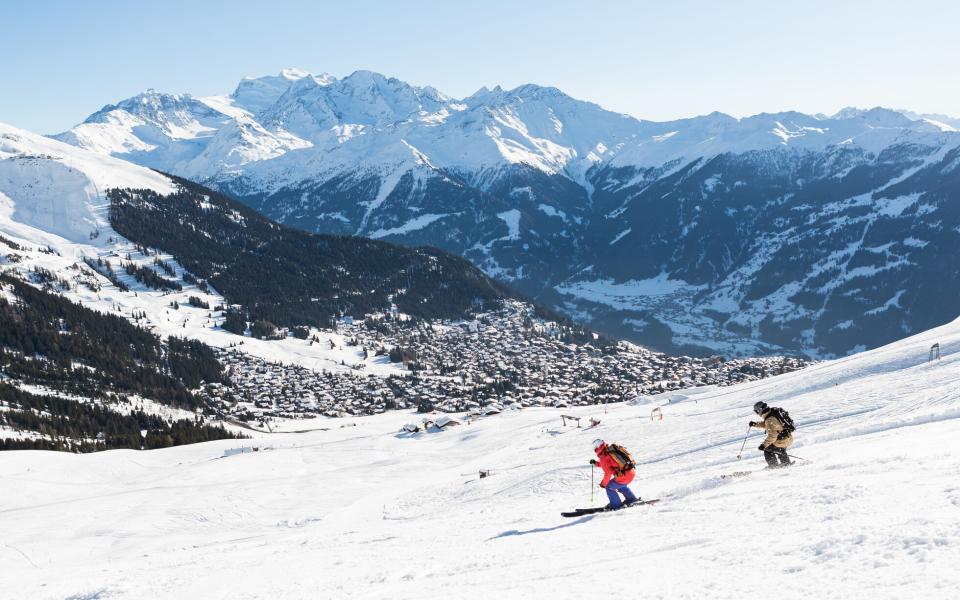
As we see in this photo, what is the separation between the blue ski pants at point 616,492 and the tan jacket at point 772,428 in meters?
4.62

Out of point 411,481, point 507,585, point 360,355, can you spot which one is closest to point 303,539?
point 507,585

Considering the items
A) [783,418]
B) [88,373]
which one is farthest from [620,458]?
[88,373]

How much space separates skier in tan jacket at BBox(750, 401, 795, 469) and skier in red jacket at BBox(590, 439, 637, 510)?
449 centimetres

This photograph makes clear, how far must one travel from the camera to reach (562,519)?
21.3m

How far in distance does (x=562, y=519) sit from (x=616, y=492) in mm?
2175

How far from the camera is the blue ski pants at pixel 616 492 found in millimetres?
20281

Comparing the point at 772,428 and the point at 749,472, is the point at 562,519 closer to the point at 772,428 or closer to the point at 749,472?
the point at 749,472

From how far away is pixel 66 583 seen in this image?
77.2ft

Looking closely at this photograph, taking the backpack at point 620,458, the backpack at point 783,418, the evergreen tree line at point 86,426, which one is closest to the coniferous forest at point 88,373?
the evergreen tree line at point 86,426

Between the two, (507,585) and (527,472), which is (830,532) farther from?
(527,472)

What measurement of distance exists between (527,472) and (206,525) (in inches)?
835

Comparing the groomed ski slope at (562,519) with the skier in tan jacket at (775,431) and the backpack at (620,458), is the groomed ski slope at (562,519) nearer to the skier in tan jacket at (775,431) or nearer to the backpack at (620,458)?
the skier in tan jacket at (775,431)

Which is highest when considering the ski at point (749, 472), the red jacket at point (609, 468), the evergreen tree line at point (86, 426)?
the red jacket at point (609, 468)

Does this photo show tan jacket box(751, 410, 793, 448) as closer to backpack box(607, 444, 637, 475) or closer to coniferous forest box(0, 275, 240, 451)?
backpack box(607, 444, 637, 475)
